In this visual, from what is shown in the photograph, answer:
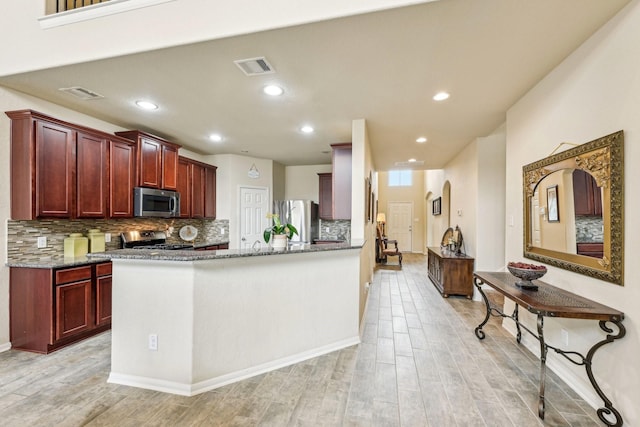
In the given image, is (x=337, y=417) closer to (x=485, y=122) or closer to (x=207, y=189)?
(x=485, y=122)

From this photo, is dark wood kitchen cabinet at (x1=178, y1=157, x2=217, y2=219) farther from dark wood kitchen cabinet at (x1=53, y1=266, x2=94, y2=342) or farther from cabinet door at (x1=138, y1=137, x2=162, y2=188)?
dark wood kitchen cabinet at (x1=53, y1=266, x2=94, y2=342)

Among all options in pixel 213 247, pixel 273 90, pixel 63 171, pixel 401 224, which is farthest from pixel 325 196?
pixel 401 224

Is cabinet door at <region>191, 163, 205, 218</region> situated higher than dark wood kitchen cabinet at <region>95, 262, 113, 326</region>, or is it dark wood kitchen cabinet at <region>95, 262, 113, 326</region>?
cabinet door at <region>191, 163, 205, 218</region>

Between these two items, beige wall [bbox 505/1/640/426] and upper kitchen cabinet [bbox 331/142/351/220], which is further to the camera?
upper kitchen cabinet [bbox 331/142/351/220]

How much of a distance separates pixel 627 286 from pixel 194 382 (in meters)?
2.89

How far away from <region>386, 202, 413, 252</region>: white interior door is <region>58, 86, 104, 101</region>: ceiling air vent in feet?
32.4

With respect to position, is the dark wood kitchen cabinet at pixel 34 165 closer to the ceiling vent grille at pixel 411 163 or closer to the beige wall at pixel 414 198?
the ceiling vent grille at pixel 411 163

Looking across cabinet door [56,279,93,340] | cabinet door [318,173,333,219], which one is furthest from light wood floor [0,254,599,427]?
cabinet door [318,173,333,219]

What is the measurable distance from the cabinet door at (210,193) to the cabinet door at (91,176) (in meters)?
1.98

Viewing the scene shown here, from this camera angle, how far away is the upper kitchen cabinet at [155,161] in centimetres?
383

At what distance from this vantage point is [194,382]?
2.11 meters

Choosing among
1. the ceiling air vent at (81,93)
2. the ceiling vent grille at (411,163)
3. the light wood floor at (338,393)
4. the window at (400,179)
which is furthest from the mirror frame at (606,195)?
the window at (400,179)

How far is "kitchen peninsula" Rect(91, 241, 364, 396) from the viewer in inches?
82.8

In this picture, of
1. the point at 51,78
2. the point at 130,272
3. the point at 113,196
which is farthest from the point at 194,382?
the point at 51,78
